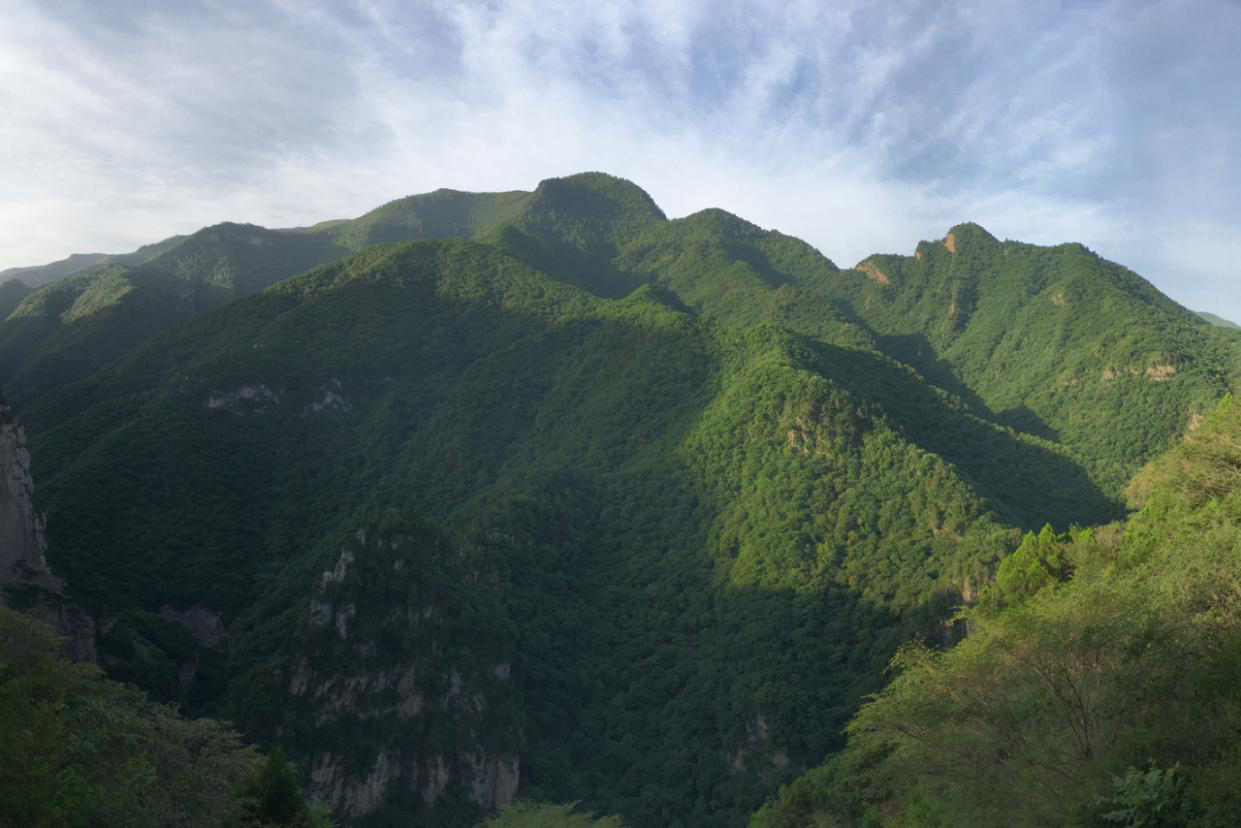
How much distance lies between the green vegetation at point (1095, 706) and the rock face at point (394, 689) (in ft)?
101

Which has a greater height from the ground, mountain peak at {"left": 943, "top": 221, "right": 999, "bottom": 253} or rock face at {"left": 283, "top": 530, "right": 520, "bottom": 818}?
mountain peak at {"left": 943, "top": 221, "right": 999, "bottom": 253}

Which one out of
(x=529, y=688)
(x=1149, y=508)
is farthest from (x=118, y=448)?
(x=1149, y=508)

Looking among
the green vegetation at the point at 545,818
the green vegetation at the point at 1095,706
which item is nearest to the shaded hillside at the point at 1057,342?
the green vegetation at the point at 545,818

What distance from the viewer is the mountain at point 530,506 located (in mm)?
59531

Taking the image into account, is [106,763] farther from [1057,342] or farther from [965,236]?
[965,236]

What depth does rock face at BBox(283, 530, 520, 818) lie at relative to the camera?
54562 millimetres

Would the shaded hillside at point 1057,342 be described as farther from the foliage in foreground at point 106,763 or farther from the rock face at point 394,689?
the foliage in foreground at point 106,763

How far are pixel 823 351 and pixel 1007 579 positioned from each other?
66.8 metres

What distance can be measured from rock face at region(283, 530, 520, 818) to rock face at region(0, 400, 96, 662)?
1341 cm

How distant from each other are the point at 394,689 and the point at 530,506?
26691 mm

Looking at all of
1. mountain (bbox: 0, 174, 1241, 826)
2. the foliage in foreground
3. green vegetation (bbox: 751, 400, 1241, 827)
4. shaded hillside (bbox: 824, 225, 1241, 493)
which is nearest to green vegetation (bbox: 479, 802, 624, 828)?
mountain (bbox: 0, 174, 1241, 826)

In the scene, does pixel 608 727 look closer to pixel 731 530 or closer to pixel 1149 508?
pixel 731 530

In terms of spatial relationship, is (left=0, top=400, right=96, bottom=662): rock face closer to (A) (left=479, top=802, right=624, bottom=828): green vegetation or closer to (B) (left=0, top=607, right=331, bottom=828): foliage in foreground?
(B) (left=0, top=607, right=331, bottom=828): foliage in foreground

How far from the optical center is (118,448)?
75.1 metres
